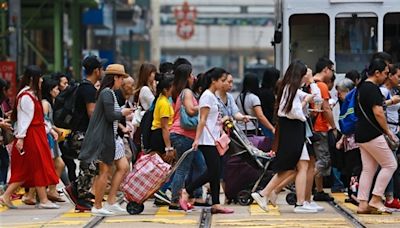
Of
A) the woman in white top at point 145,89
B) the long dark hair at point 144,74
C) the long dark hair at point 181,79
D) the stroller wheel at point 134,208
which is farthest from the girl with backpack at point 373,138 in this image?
the long dark hair at point 144,74

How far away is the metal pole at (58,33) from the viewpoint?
1641 inches

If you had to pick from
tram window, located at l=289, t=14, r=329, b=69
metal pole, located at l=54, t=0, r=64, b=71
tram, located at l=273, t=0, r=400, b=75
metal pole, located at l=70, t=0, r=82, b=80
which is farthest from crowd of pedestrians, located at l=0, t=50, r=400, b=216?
metal pole, located at l=70, t=0, r=82, b=80

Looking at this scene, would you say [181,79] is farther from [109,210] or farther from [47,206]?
[47,206]

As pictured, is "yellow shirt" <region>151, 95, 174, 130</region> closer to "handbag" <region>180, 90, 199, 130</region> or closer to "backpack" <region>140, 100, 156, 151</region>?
"backpack" <region>140, 100, 156, 151</region>

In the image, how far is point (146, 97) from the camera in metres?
15.3

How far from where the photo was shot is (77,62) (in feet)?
156

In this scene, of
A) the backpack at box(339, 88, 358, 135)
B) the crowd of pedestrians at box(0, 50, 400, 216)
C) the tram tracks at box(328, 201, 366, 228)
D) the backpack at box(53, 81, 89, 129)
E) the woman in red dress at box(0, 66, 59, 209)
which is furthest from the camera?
the backpack at box(53, 81, 89, 129)

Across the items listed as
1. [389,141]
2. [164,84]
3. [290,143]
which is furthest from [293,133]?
[164,84]

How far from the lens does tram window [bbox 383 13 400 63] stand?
1802 cm

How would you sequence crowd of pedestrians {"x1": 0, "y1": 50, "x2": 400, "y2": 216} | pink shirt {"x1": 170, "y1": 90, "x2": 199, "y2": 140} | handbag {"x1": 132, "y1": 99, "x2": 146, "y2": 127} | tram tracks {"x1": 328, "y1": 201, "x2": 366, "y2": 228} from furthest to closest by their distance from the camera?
1. handbag {"x1": 132, "y1": 99, "x2": 146, "y2": 127}
2. pink shirt {"x1": 170, "y1": 90, "x2": 199, "y2": 140}
3. crowd of pedestrians {"x1": 0, "y1": 50, "x2": 400, "y2": 216}
4. tram tracks {"x1": 328, "y1": 201, "x2": 366, "y2": 228}

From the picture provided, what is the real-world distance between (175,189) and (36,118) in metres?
2.00

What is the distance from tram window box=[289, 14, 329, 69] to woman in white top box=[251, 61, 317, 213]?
521cm

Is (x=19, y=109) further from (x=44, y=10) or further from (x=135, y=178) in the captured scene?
(x=44, y=10)

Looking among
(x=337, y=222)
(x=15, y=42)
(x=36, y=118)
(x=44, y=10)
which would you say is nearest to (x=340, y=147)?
(x=337, y=222)
